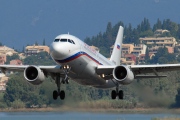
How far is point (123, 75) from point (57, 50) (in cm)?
648

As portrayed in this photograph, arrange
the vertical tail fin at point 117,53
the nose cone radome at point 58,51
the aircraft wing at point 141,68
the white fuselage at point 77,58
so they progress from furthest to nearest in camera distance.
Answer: the vertical tail fin at point 117,53 → the aircraft wing at point 141,68 → the white fuselage at point 77,58 → the nose cone radome at point 58,51

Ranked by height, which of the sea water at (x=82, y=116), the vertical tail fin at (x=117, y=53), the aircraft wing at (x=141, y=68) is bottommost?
the sea water at (x=82, y=116)

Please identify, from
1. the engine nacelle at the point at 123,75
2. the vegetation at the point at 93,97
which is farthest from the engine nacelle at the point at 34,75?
the vegetation at the point at 93,97

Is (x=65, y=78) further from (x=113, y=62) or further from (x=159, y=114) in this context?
(x=159, y=114)

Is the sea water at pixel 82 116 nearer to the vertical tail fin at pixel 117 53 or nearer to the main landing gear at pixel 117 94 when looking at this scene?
the vertical tail fin at pixel 117 53

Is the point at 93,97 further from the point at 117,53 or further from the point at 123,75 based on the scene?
the point at 123,75

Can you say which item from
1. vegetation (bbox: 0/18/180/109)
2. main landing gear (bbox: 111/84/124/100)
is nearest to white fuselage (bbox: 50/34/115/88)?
main landing gear (bbox: 111/84/124/100)

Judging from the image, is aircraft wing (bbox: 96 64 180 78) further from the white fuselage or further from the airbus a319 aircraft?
the white fuselage

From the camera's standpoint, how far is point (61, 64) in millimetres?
65188

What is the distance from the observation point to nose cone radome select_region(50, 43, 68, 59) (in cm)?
6400

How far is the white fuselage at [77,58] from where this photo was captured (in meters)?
64.4

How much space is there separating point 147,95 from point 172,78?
56371 mm

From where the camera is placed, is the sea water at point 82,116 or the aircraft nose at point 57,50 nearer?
the aircraft nose at point 57,50

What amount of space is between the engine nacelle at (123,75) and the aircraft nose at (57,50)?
515 cm
